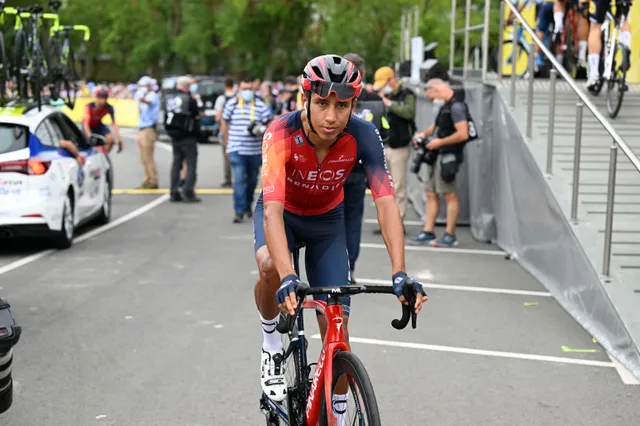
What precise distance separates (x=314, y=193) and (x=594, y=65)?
833 cm

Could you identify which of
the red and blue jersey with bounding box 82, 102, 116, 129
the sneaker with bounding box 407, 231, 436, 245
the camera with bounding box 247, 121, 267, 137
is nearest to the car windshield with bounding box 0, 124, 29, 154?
the camera with bounding box 247, 121, 267, 137

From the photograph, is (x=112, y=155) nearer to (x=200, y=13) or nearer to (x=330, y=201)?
(x=330, y=201)

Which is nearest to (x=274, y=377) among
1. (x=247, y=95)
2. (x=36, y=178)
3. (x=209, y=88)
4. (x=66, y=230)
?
(x=36, y=178)

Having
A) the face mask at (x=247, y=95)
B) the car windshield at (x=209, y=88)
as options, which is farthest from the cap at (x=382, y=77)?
the car windshield at (x=209, y=88)

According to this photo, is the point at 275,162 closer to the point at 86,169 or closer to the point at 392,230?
the point at 392,230

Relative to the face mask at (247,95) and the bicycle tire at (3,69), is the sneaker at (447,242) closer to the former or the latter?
the face mask at (247,95)

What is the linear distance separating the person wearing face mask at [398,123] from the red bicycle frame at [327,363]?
311 inches

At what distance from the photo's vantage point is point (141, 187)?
18672 millimetres

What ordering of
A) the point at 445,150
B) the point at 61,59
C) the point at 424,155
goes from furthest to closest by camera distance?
the point at 61,59 → the point at 424,155 → the point at 445,150

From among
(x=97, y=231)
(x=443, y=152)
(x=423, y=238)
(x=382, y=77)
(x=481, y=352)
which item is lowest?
(x=97, y=231)

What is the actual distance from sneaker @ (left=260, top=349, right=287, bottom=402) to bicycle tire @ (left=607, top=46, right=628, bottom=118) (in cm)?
755

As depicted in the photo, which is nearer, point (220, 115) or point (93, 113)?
point (93, 113)

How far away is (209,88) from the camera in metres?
34.2

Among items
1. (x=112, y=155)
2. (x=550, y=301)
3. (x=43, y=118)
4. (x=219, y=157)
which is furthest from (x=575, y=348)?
(x=112, y=155)
